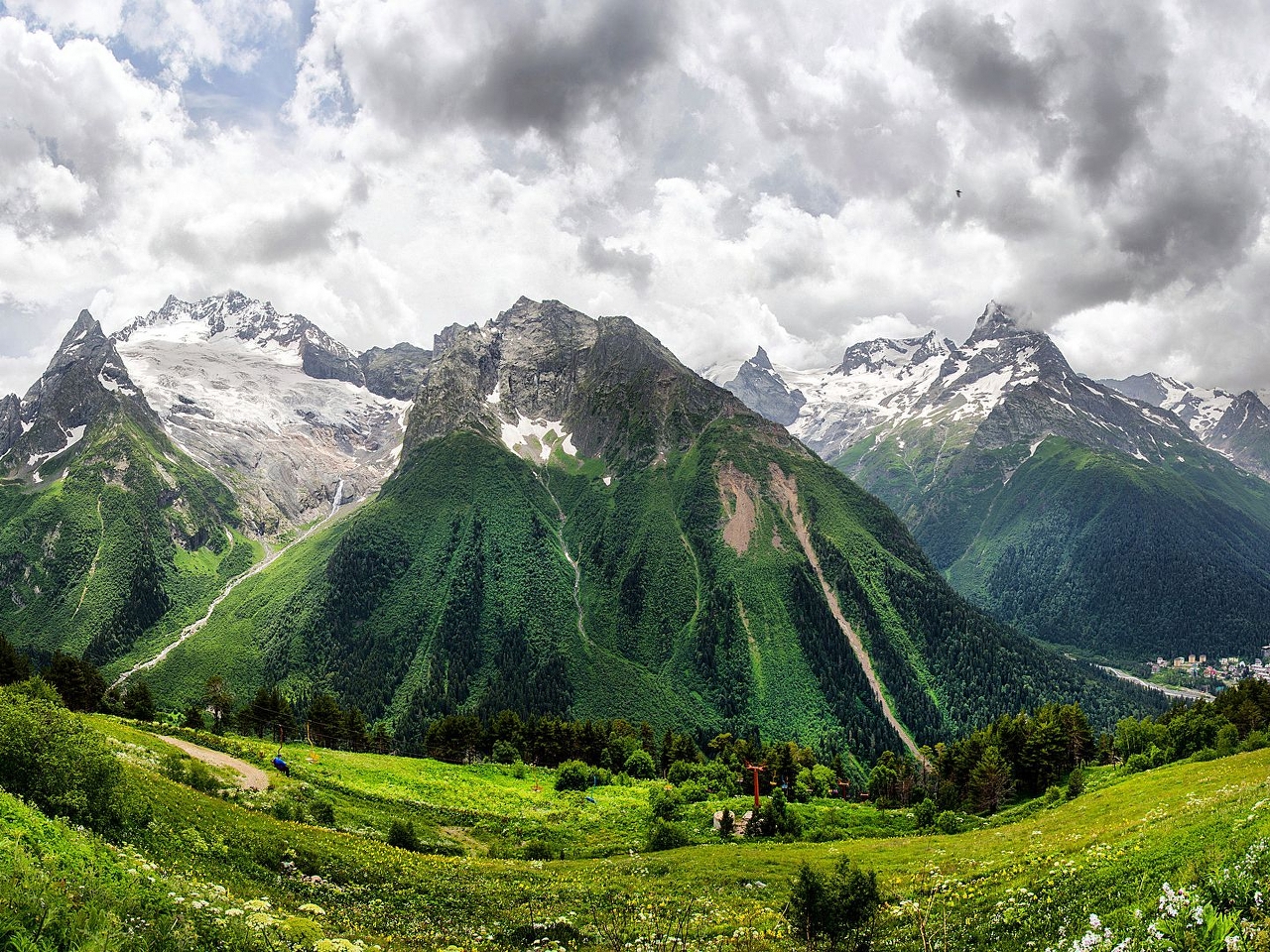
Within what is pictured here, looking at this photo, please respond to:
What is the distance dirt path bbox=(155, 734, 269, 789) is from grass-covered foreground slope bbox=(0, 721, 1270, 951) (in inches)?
171

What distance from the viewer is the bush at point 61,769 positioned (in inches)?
960

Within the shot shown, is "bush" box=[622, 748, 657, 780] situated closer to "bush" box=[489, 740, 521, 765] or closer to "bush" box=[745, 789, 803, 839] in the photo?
"bush" box=[489, 740, 521, 765]

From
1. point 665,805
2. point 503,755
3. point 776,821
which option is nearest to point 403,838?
point 665,805

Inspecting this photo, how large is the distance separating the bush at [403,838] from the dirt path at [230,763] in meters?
14.5

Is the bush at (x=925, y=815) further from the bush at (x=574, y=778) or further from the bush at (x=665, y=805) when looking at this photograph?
the bush at (x=574, y=778)

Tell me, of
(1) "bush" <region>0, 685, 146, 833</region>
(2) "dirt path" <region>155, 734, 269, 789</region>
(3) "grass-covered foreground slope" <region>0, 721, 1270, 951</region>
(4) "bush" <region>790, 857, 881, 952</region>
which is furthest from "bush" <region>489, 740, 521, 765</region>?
(4) "bush" <region>790, 857, 881, 952</region>

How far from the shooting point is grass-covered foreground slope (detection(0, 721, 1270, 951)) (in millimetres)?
15453

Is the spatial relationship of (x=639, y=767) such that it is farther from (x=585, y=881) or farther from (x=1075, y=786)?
(x=585, y=881)

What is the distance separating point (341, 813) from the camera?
178ft

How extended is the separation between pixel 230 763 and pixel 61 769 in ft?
148

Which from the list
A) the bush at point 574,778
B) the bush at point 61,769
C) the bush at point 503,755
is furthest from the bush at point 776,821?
the bush at point 503,755

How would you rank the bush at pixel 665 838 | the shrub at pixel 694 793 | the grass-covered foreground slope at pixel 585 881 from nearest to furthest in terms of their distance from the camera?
the grass-covered foreground slope at pixel 585 881
the bush at pixel 665 838
the shrub at pixel 694 793

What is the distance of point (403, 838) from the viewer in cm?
4644

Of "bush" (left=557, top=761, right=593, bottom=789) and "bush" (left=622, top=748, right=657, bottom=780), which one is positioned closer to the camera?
"bush" (left=557, top=761, right=593, bottom=789)
